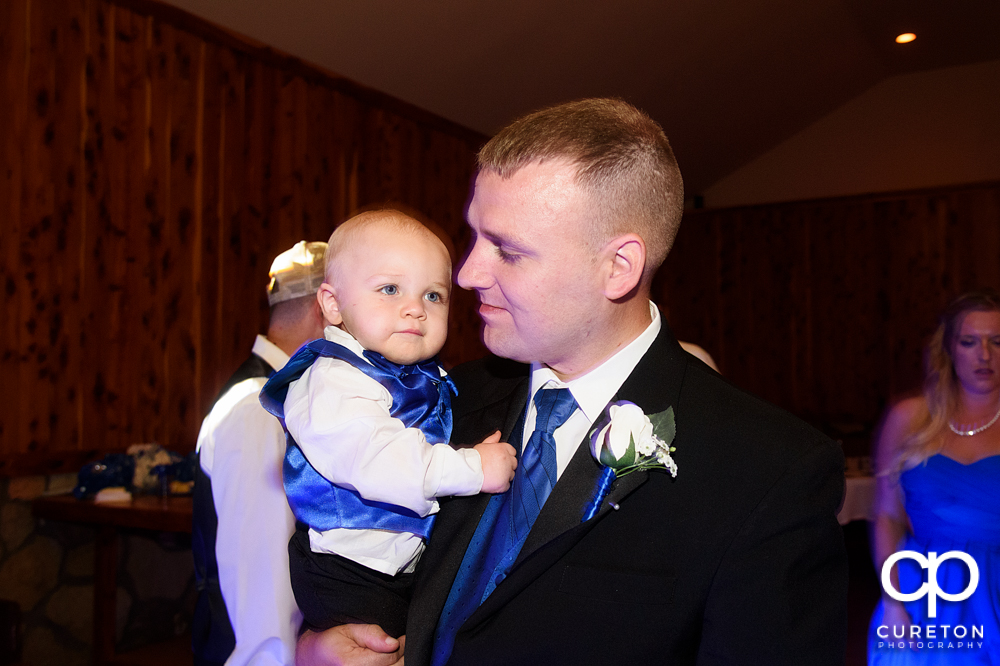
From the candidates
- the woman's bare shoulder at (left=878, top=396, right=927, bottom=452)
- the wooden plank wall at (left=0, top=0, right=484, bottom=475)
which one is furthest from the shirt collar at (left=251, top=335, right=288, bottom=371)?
the woman's bare shoulder at (left=878, top=396, right=927, bottom=452)

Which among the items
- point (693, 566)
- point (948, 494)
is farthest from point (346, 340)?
point (948, 494)

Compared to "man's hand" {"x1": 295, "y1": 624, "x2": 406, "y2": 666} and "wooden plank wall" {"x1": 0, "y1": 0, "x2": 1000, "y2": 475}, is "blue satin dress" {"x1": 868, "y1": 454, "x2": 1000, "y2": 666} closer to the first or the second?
"man's hand" {"x1": 295, "y1": 624, "x2": 406, "y2": 666}

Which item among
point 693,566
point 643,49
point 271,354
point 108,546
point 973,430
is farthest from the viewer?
point 643,49

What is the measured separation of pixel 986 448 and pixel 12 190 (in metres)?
4.92

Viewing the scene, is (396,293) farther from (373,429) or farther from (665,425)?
(665,425)

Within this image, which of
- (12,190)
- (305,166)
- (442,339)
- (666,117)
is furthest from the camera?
(666,117)

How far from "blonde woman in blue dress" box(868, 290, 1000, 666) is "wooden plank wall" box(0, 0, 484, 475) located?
163 inches

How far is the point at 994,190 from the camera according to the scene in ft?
31.5

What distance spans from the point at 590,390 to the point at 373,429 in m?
0.45

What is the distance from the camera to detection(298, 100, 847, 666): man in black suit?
1.40 metres

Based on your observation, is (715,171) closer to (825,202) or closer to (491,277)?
(825,202)

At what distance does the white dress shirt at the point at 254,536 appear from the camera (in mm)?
2535

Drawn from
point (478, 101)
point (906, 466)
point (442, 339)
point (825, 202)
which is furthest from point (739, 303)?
point (442, 339)

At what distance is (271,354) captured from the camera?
3.02 metres
